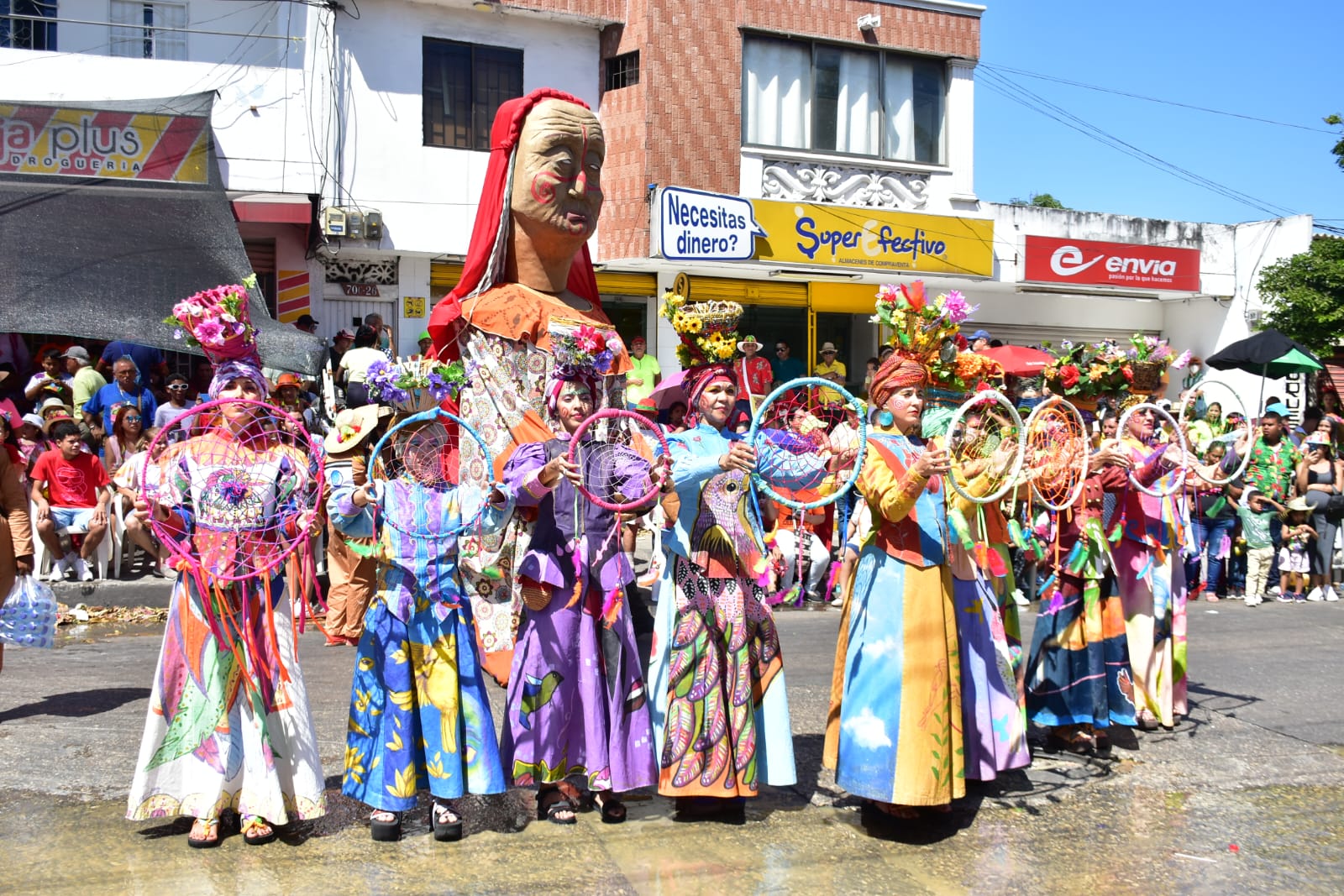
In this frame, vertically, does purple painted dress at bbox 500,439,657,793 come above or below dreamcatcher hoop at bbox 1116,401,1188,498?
below

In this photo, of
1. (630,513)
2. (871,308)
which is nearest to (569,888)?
(630,513)

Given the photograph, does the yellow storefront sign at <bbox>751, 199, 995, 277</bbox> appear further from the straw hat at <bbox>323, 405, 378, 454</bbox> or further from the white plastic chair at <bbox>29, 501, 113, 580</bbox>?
the straw hat at <bbox>323, 405, 378, 454</bbox>

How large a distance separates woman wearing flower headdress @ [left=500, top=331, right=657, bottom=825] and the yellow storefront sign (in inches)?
433

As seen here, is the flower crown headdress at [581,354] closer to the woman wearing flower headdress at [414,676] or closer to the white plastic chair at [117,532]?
the woman wearing flower headdress at [414,676]

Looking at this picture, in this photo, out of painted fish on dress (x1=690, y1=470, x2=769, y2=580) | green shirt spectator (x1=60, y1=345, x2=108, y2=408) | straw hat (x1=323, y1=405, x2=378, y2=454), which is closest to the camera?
painted fish on dress (x1=690, y1=470, x2=769, y2=580)

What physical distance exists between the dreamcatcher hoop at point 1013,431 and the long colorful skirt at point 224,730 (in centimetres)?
281

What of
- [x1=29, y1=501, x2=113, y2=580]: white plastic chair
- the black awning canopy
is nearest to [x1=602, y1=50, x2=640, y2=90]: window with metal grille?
the black awning canopy

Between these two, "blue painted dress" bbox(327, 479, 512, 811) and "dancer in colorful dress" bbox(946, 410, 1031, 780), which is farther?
"dancer in colorful dress" bbox(946, 410, 1031, 780)

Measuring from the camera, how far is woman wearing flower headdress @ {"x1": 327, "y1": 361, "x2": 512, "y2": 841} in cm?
460

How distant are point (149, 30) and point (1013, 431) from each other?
12.2m

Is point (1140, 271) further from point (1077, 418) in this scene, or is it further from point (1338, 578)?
point (1077, 418)

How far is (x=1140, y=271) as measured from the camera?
18.9 metres

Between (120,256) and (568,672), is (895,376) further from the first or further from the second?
(120,256)

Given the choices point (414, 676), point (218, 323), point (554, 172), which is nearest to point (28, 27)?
point (554, 172)
